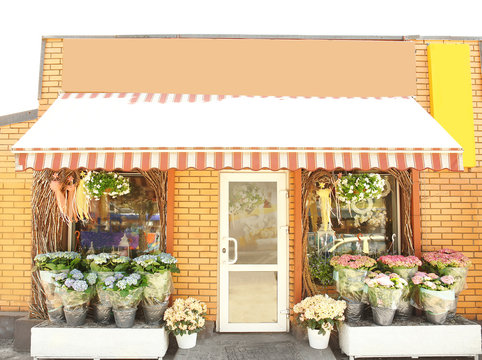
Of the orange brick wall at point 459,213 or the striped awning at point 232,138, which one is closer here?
the striped awning at point 232,138

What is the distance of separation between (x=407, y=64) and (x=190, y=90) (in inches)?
157

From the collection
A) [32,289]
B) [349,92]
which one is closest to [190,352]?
[32,289]

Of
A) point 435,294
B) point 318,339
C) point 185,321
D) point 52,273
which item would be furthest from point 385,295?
point 52,273

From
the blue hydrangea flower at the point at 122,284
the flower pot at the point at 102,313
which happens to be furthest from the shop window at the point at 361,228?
the flower pot at the point at 102,313

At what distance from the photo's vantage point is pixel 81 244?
6.92m

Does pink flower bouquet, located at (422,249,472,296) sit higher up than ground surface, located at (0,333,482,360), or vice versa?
pink flower bouquet, located at (422,249,472,296)

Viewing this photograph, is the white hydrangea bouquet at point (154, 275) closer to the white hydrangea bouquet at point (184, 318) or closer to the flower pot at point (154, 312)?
the flower pot at point (154, 312)

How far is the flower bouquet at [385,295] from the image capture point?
5.68m

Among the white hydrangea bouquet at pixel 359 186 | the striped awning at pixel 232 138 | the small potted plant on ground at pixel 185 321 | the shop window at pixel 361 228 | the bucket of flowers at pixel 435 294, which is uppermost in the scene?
the striped awning at pixel 232 138

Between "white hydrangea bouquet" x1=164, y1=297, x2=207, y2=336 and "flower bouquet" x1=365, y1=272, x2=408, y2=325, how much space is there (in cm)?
275

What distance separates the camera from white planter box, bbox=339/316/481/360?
5.68 m

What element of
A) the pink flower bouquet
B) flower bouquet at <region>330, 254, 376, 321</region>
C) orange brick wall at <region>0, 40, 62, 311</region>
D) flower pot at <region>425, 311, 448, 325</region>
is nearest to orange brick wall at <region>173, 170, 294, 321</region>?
flower bouquet at <region>330, 254, 376, 321</region>

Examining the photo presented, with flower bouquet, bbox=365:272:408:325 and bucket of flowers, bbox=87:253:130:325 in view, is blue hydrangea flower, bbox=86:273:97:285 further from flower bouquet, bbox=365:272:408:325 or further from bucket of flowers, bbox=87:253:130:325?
flower bouquet, bbox=365:272:408:325

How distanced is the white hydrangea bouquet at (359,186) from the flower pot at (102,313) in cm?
431
